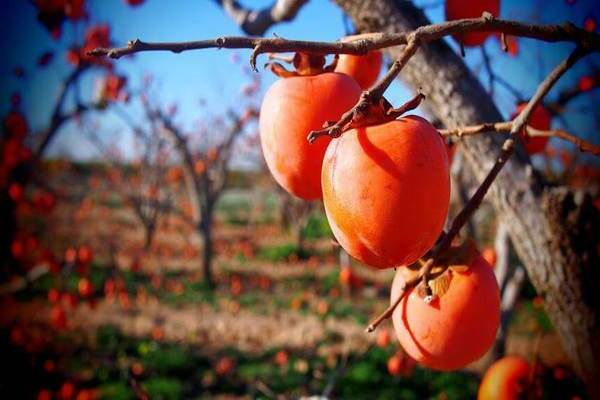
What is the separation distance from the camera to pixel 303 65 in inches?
30.8

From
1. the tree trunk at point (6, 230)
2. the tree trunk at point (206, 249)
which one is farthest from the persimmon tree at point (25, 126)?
the tree trunk at point (206, 249)

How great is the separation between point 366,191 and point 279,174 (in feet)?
0.77

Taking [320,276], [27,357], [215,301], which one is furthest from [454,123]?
[320,276]

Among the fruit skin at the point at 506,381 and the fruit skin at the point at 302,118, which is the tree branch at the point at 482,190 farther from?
the fruit skin at the point at 506,381

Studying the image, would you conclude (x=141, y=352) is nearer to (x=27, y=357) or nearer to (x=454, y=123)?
(x=27, y=357)

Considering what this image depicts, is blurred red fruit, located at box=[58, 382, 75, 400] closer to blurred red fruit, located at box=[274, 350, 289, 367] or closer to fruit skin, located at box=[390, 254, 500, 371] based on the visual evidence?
blurred red fruit, located at box=[274, 350, 289, 367]

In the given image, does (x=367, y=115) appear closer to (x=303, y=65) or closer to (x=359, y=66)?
(x=303, y=65)

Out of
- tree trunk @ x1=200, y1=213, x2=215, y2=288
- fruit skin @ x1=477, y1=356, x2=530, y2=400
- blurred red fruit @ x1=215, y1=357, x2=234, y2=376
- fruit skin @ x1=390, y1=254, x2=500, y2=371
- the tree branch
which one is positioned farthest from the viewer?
tree trunk @ x1=200, y1=213, x2=215, y2=288

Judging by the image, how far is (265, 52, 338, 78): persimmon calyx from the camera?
78 cm

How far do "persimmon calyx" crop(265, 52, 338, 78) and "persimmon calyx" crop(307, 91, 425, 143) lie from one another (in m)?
0.21

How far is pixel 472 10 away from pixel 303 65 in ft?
1.98

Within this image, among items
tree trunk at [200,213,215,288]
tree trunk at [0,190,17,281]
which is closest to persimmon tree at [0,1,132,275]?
tree trunk at [0,190,17,281]

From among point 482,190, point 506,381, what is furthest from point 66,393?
point 482,190

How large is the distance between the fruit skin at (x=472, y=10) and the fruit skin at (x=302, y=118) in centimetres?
52
